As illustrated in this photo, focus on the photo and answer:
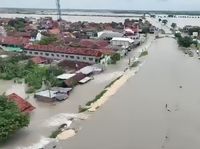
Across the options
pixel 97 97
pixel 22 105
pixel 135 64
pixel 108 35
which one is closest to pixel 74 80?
pixel 97 97

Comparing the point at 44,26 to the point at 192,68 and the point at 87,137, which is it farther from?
the point at 87,137

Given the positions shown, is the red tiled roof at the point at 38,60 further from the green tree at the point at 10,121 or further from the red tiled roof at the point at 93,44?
the green tree at the point at 10,121

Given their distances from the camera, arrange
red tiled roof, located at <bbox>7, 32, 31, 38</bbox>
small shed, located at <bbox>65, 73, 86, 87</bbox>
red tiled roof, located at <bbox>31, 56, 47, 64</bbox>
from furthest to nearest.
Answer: red tiled roof, located at <bbox>7, 32, 31, 38</bbox> → red tiled roof, located at <bbox>31, 56, 47, 64</bbox> → small shed, located at <bbox>65, 73, 86, 87</bbox>

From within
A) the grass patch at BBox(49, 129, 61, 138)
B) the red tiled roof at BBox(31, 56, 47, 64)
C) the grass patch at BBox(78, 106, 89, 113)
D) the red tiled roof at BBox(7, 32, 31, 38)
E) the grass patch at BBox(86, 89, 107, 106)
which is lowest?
the grass patch at BBox(49, 129, 61, 138)

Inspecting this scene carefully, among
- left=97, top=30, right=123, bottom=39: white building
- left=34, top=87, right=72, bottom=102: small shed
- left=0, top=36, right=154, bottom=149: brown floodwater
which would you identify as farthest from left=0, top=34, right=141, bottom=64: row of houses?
left=34, top=87, right=72, bottom=102: small shed

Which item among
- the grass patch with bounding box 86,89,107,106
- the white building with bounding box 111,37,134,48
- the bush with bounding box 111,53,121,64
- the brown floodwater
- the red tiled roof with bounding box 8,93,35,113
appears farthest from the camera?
the white building with bounding box 111,37,134,48

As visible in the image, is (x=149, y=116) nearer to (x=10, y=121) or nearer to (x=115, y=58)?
(x=10, y=121)

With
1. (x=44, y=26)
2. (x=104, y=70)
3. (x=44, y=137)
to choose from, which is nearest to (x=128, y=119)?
(x=44, y=137)

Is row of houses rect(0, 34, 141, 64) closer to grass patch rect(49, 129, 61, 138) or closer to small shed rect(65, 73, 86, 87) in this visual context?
small shed rect(65, 73, 86, 87)
